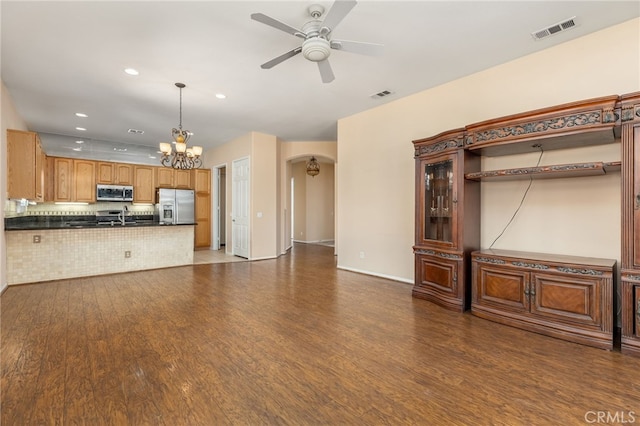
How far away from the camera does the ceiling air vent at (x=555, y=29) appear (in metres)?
2.95

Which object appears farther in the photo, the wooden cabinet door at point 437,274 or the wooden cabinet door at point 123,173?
the wooden cabinet door at point 123,173

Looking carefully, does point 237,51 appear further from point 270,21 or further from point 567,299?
point 567,299

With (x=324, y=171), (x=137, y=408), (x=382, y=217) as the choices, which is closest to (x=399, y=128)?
(x=382, y=217)

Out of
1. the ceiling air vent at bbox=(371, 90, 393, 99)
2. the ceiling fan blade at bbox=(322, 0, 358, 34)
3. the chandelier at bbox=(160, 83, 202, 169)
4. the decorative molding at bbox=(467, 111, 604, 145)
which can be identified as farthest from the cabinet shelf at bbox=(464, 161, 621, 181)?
the chandelier at bbox=(160, 83, 202, 169)

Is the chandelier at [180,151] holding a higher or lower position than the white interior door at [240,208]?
higher

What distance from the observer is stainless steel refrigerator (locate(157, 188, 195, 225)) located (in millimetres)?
8305

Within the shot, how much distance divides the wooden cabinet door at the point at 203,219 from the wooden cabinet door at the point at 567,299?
27.2ft

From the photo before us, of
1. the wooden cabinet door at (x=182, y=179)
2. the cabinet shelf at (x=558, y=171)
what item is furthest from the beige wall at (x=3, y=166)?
the cabinet shelf at (x=558, y=171)

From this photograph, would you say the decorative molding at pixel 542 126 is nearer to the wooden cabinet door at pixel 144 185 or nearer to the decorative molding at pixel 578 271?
the decorative molding at pixel 578 271

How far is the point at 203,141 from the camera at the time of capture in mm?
8211

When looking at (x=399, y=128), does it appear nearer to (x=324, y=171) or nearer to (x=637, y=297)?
(x=637, y=297)

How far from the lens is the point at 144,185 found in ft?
27.4

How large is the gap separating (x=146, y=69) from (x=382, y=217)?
4219mm

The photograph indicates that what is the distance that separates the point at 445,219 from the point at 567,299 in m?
1.47
